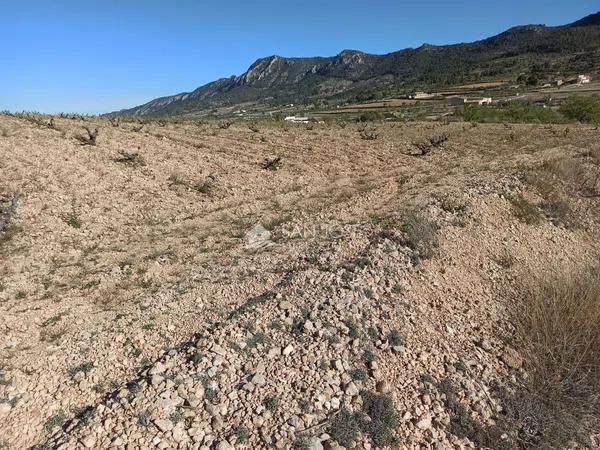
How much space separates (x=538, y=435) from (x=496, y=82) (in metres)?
91.6

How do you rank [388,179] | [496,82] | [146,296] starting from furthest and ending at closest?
[496,82] < [388,179] < [146,296]

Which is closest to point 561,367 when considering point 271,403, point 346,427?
point 346,427

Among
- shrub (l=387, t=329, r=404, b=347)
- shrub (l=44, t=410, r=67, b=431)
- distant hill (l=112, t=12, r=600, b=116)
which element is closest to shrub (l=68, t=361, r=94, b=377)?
shrub (l=44, t=410, r=67, b=431)

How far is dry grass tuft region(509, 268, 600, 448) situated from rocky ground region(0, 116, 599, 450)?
263 millimetres

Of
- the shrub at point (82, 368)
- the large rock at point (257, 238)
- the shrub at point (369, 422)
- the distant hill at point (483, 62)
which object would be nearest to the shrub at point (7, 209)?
the large rock at point (257, 238)

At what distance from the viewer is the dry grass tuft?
5.07m

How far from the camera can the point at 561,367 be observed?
18.0ft

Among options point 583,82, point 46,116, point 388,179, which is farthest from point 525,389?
point 583,82

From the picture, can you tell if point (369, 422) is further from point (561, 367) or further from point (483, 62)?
point (483, 62)

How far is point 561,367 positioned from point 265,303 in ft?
13.3

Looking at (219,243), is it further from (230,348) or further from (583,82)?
(583,82)

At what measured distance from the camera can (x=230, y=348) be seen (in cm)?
568

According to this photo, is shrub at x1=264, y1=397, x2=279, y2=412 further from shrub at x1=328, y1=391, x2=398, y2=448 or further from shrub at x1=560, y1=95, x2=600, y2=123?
shrub at x1=560, y1=95, x2=600, y2=123

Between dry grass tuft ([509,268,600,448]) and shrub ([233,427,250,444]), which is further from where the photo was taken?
dry grass tuft ([509,268,600,448])
